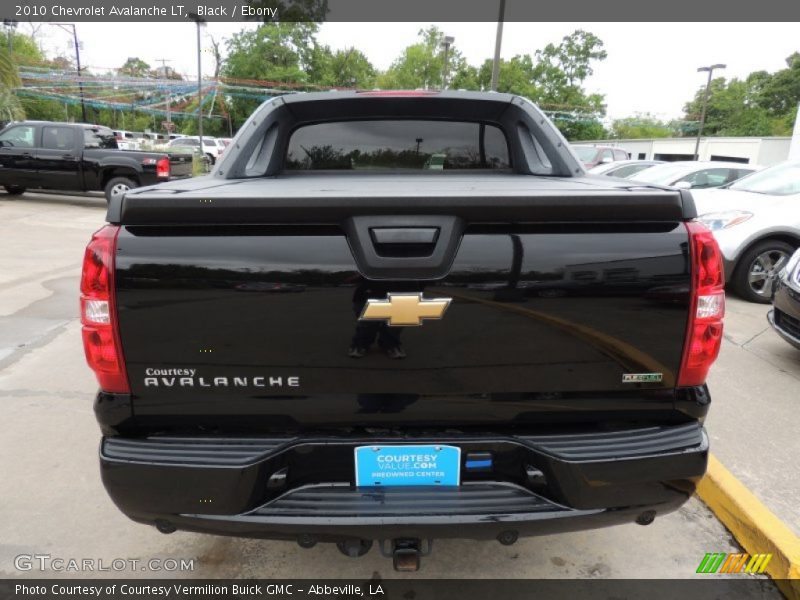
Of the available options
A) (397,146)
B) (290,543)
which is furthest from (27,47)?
(290,543)

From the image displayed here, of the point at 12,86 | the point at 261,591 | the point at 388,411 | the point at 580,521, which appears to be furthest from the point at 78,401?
the point at 12,86

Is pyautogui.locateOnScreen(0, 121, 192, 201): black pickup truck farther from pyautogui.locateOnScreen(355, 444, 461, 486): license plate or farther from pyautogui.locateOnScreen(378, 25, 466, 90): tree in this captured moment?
pyautogui.locateOnScreen(378, 25, 466, 90): tree

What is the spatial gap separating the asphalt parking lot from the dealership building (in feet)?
100

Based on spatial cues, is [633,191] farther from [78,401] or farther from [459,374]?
[78,401]

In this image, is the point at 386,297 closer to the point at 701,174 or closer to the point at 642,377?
the point at 642,377

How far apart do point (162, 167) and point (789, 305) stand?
12.8 meters

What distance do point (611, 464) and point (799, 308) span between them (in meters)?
3.45

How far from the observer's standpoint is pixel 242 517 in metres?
1.67

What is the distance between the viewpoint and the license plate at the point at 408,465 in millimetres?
1689

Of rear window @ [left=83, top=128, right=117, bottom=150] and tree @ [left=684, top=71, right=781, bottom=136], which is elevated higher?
tree @ [left=684, top=71, right=781, bottom=136]

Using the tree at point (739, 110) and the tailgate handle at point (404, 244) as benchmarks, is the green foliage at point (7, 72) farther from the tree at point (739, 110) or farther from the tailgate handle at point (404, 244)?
the tree at point (739, 110)

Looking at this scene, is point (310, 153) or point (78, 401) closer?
point (310, 153)

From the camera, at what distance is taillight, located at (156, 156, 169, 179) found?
12984 millimetres

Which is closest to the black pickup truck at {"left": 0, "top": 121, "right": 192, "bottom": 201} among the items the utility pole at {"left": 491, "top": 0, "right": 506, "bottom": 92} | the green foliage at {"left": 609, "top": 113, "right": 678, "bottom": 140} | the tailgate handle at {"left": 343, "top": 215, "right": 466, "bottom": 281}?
the utility pole at {"left": 491, "top": 0, "right": 506, "bottom": 92}
